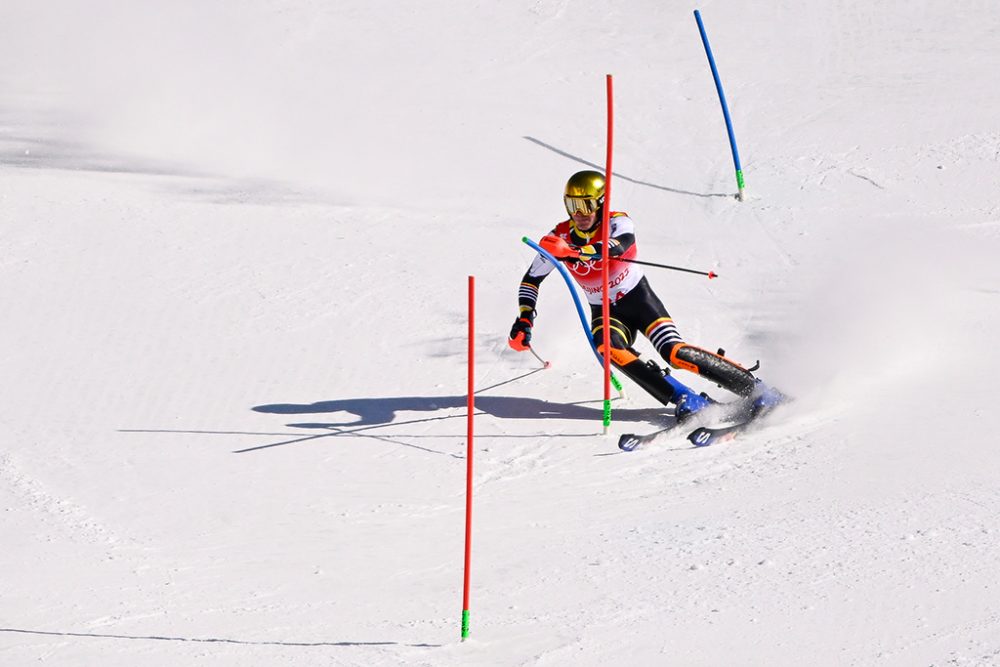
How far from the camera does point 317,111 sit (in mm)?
16406

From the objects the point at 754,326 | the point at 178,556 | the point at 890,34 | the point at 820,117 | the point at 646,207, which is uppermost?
the point at 890,34

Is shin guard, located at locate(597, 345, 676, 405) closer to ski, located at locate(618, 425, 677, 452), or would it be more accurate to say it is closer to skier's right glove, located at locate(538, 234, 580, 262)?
ski, located at locate(618, 425, 677, 452)

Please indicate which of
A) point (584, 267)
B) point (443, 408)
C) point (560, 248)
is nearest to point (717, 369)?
point (584, 267)

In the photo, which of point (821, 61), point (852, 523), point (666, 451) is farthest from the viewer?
point (821, 61)

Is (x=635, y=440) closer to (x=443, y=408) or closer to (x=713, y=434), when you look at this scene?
(x=713, y=434)

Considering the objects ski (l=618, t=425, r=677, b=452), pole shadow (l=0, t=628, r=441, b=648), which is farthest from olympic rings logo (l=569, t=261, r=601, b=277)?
pole shadow (l=0, t=628, r=441, b=648)

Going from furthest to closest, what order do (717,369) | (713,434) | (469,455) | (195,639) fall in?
1. (717,369)
2. (713,434)
3. (195,639)
4. (469,455)

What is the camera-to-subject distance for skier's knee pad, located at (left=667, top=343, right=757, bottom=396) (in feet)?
→ 30.0

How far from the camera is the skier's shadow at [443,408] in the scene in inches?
383

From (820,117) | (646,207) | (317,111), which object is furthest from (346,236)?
(820,117)

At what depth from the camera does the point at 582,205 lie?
30.3 feet

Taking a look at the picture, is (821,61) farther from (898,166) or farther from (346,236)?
(346,236)

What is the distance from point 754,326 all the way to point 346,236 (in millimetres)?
3843

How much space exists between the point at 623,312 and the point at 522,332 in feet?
2.08
